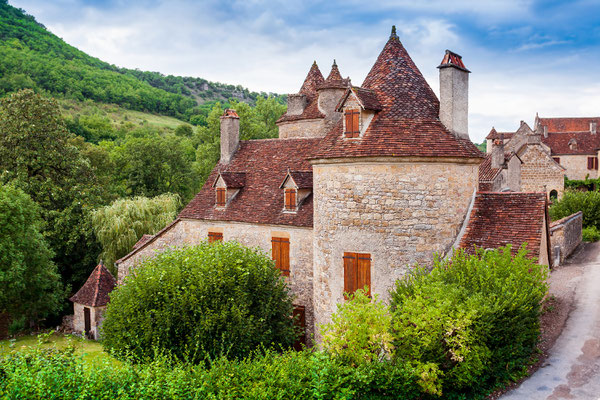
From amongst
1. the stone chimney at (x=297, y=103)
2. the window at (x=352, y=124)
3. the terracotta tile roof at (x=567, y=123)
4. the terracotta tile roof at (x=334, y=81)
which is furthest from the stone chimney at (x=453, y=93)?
the terracotta tile roof at (x=567, y=123)

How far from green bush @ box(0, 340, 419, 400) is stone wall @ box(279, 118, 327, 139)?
1537cm

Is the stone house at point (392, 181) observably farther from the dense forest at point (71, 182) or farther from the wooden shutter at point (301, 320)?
the dense forest at point (71, 182)

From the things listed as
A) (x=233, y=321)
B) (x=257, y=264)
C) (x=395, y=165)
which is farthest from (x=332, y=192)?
(x=233, y=321)

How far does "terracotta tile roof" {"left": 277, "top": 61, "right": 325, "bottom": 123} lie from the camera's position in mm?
24536

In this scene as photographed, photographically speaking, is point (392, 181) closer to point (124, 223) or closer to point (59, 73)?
point (124, 223)

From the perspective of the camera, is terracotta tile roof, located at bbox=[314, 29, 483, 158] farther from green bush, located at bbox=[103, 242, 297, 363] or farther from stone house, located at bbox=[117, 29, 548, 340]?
green bush, located at bbox=[103, 242, 297, 363]

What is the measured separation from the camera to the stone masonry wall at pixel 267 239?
63.5ft

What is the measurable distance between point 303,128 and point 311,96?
2160mm

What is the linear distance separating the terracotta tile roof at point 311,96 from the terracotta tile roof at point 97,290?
14.2 m

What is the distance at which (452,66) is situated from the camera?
15.5 meters

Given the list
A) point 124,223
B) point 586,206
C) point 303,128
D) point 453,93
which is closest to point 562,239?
point 586,206

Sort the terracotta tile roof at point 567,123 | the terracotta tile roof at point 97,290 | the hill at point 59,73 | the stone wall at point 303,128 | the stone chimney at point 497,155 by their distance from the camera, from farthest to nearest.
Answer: the hill at point 59,73, the terracotta tile roof at point 567,123, the stone chimney at point 497,155, the terracotta tile roof at point 97,290, the stone wall at point 303,128

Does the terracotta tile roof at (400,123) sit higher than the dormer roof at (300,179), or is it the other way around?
the terracotta tile roof at (400,123)

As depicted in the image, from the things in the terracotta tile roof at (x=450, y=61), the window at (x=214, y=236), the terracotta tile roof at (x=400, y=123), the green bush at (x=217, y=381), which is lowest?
the green bush at (x=217, y=381)
